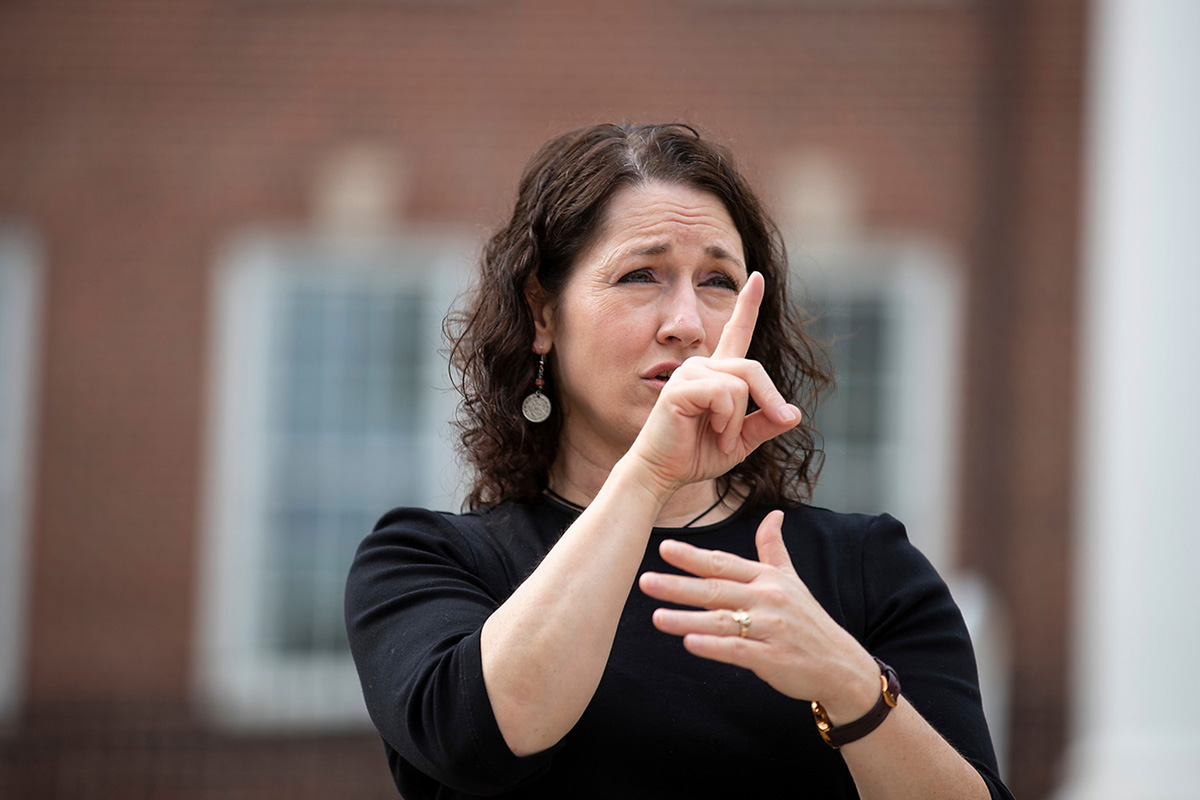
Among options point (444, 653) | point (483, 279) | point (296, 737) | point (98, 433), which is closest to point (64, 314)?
point (98, 433)

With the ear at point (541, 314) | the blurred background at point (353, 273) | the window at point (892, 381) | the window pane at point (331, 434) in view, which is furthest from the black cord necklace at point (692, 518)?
the window pane at point (331, 434)

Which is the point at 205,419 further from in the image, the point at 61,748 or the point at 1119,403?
the point at 1119,403

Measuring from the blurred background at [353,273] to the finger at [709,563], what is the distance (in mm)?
6142

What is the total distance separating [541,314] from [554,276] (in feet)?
0.27

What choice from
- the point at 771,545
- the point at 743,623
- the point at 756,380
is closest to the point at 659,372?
the point at 756,380

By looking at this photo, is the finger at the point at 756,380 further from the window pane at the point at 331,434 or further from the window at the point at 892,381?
the window pane at the point at 331,434

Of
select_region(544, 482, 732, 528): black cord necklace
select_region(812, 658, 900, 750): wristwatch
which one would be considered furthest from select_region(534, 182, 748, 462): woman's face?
select_region(812, 658, 900, 750): wristwatch

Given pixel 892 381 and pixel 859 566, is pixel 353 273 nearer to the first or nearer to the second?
pixel 892 381

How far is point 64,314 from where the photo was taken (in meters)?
7.93

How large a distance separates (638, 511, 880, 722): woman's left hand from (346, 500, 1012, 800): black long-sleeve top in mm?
282

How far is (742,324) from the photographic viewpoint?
6.03 feet

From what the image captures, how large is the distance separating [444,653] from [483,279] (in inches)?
30.7

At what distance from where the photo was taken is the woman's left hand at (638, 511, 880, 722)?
1.63 m

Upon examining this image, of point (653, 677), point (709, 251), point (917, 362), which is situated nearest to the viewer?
point (653, 677)
